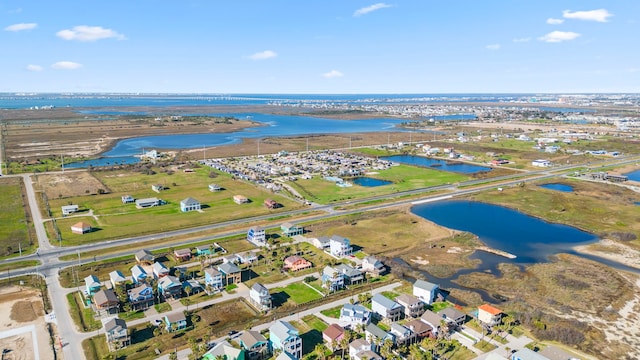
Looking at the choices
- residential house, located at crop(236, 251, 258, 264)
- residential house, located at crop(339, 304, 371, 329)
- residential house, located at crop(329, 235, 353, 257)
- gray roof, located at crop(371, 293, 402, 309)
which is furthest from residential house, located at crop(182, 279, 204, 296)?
gray roof, located at crop(371, 293, 402, 309)

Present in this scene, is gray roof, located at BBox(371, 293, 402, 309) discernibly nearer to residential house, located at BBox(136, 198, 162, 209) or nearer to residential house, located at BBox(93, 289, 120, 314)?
residential house, located at BBox(93, 289, 120, 314)

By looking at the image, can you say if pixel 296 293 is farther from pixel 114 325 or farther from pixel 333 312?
pixel 114 325

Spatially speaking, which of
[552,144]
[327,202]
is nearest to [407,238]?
[327,202]

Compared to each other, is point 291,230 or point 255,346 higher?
point 291,230

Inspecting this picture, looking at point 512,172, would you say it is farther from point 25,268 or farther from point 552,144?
point 25,268

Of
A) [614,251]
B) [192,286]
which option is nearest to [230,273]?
[192,286]
